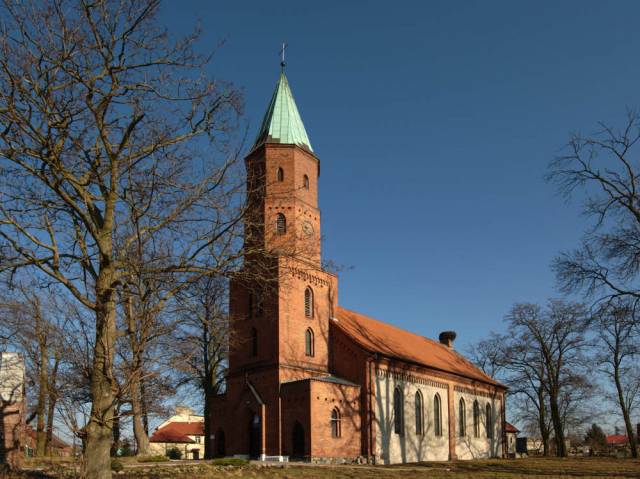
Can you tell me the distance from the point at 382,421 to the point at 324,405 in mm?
4339

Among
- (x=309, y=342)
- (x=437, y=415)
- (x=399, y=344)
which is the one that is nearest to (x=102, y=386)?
(x=309, y=342)

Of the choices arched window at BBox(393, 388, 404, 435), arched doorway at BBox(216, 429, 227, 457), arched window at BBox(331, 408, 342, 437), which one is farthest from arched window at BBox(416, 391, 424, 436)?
arched doorway at BBox(216, 429, 227, 457)

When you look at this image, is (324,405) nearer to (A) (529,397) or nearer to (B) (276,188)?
(B) (276,188)

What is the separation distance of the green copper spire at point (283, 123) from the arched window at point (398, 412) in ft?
47.4

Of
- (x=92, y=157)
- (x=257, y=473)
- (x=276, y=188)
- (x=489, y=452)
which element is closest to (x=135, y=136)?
(x=92, y=157)

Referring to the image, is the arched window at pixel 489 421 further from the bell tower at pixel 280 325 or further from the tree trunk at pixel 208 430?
the tree trunk at pixel 208 430

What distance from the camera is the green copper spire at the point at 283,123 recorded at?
34.3 metres

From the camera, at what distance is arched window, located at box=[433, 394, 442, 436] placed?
38.1 m

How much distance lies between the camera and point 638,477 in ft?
80.4

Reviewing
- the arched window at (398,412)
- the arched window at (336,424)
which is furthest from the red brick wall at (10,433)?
the arched window at (398,412)

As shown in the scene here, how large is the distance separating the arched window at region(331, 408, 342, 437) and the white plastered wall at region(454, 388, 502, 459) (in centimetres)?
1204

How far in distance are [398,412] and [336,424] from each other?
5.01 metres

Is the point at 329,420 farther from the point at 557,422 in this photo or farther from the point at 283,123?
the point at 557,422

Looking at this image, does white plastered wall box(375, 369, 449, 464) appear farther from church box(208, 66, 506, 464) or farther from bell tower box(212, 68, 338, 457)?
bell tower box(212, 68, 338, 457)
